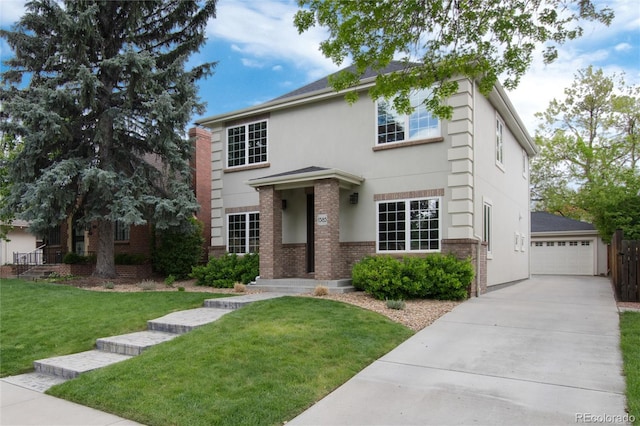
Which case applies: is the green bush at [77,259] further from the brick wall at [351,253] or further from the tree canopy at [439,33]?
the tree canopy at [439,33]

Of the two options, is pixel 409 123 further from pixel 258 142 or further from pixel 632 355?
pixel 632 355

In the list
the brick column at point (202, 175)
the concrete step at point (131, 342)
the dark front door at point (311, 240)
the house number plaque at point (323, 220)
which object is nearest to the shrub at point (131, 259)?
the brick column at point (202, 175)

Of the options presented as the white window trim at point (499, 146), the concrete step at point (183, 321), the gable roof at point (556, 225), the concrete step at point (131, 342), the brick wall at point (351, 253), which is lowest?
the concrete step at point (131, 342)

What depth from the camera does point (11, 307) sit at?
34.7 feet

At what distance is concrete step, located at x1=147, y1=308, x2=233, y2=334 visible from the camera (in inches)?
312

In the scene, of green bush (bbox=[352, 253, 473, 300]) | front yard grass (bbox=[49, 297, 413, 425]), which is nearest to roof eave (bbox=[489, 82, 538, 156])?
green bush (bbox=[352, 253, 473, 300])

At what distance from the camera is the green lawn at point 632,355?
14.8 feet

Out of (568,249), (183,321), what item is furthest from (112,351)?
(568,249)

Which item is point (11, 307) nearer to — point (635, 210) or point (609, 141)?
point (635, 210)

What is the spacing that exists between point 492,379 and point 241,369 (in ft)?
10.1

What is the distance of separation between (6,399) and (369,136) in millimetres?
10658

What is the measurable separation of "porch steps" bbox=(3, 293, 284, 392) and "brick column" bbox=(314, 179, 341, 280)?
149 inches

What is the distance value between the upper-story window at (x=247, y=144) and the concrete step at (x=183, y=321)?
7.64 m

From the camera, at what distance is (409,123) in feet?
41.6
